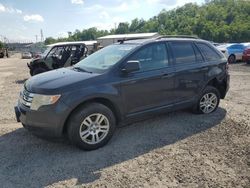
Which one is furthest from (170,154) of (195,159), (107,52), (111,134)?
(107,52)

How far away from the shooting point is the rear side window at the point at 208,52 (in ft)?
21.1

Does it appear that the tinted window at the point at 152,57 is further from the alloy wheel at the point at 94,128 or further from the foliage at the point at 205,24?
the foliage at the point at 205,24

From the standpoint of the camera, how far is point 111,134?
5.01m

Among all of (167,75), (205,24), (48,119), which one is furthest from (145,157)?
(205,24)

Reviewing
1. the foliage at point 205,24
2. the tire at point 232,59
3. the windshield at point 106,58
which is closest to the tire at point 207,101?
the windshield at point 106,58

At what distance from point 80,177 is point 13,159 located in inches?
49.7

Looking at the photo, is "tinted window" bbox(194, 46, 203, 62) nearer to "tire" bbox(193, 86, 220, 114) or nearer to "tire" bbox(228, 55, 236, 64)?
"tire" bbox(193, 86, 220, 114)

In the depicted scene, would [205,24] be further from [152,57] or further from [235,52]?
[152,57]

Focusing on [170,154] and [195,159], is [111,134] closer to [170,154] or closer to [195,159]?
[170,154]

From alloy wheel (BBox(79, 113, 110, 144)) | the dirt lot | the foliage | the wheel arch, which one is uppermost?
the foliage

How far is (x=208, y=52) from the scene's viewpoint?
21.5 feet

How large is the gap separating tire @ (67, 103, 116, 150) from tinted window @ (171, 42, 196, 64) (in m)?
1.92

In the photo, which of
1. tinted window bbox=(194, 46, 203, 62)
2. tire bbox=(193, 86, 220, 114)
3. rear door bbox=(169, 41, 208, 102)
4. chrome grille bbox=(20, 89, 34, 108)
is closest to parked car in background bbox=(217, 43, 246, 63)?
tire bbox=(193, 86, 220, 114)

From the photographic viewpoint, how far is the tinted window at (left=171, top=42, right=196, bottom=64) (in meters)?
5.91
